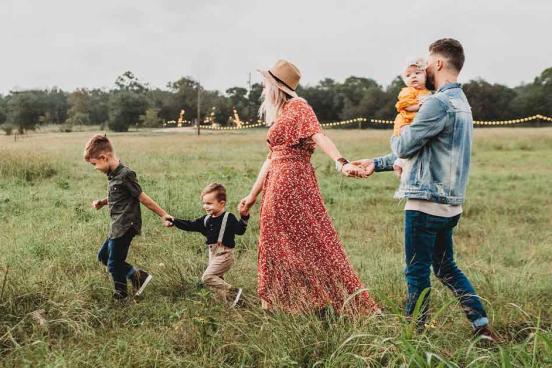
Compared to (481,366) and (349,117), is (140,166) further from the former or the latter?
(349,117)

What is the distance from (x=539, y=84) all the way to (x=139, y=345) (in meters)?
58.9

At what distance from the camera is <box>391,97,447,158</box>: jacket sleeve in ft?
11.2

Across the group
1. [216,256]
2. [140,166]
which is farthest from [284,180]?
[140,166]

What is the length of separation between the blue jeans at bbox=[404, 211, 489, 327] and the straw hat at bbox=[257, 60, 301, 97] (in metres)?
1.32

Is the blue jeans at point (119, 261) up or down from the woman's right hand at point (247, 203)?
down

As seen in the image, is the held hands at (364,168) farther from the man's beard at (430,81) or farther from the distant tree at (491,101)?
the distant tree at (491,101)

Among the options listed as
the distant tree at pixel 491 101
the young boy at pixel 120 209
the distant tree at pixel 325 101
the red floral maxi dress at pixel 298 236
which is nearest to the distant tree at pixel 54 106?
the distant tree at pixel 325 101

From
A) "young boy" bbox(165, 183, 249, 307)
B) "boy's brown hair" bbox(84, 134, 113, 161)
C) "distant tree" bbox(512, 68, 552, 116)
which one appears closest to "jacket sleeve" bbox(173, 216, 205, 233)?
"young boy" bbox(165, 183, 249, 307)

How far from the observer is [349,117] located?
68188 mm

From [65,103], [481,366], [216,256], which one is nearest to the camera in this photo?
[481,366]

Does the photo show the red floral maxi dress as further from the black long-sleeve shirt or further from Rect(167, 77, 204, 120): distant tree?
Rect(167, 77, 204, 120): distant tree

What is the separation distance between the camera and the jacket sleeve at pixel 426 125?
11.2 ft

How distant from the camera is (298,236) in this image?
13.7 ft

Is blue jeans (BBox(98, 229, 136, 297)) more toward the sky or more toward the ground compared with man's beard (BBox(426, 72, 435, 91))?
more toward the ground
